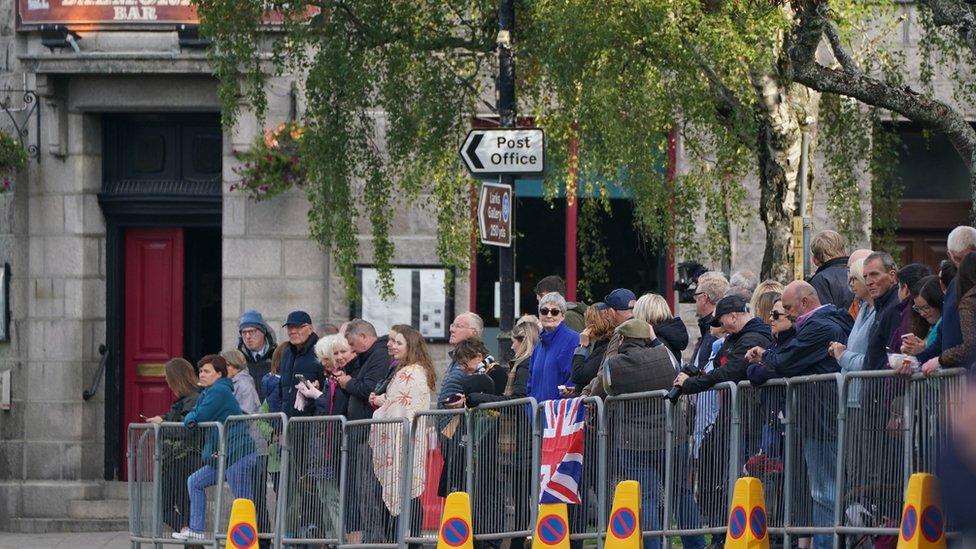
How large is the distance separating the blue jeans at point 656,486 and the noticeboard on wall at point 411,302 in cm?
733

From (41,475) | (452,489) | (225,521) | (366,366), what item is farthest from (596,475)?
(41,475)

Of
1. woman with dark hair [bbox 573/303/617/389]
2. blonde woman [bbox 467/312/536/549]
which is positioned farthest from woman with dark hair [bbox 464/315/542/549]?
woman with dark hair [bbox 573/303/617/389]

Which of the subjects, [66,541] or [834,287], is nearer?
[834,287]

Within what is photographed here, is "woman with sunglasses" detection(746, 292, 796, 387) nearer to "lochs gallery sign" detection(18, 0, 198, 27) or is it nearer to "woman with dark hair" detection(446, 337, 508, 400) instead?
"woman with dark hair" detection(446, 337, 508, 400)

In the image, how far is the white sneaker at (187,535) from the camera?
14883 millimetres

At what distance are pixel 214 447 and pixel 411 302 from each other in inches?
201

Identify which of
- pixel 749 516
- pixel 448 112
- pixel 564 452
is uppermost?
pixel 448 112

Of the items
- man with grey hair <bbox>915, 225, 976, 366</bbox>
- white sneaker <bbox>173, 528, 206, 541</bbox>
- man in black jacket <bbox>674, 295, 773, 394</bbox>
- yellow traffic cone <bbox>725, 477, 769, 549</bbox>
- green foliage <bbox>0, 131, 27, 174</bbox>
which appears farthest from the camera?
green foliage <bbox>0, 131, 27, 174</bbox>

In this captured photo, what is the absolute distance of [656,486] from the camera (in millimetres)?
12344

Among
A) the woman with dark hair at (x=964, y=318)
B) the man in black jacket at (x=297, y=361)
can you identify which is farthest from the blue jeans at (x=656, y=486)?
the man in black jacket at (x=297, y=361)

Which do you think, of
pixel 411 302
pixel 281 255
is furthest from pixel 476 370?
pixel 281 255

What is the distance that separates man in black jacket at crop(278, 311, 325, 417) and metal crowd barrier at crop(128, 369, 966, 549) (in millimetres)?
699

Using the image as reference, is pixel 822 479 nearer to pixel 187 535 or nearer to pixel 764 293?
pixel 764 293

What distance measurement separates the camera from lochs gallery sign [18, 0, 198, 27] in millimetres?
19594
